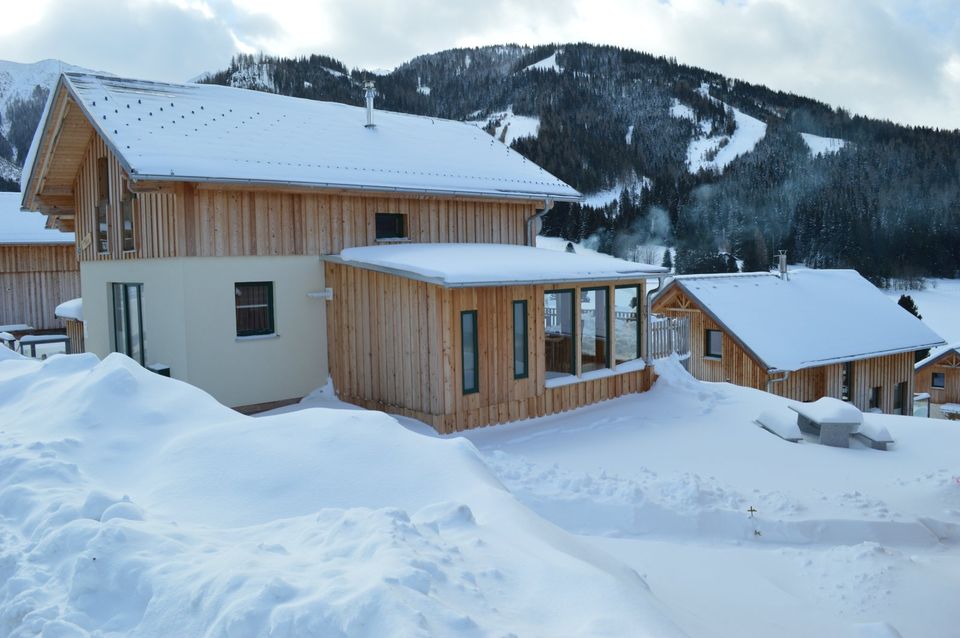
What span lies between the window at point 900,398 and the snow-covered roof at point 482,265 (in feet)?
59.1

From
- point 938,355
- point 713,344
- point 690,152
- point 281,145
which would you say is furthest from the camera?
point 690,152

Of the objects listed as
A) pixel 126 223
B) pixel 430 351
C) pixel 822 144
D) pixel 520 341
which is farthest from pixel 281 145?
pixel 822 144

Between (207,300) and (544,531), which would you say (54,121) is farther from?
(544,531)

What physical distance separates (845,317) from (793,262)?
130 feet

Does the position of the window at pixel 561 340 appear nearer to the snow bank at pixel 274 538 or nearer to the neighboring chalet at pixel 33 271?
the snow bank at pixel 274 538

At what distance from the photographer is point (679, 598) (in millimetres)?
5625

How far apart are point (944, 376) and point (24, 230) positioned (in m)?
38.0

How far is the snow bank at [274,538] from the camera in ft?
10.7

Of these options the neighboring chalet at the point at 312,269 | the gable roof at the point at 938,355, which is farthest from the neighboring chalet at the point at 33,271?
the gable roof at the point at 938,355

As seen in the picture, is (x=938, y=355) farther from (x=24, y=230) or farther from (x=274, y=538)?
(x=24, y=230)

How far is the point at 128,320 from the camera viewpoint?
1362 cm

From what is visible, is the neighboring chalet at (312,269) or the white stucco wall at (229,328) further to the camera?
the white stucco wall at (229,328)

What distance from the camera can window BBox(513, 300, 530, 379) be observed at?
39.1 feet

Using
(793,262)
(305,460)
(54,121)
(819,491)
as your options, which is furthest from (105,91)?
(793,262)
